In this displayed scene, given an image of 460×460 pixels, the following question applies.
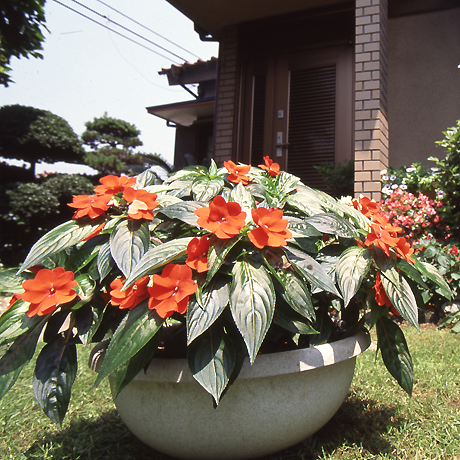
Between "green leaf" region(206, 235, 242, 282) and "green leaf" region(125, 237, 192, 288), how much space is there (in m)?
0.07

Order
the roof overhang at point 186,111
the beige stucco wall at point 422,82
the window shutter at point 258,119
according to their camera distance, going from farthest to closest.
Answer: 1. the roof overhang at point 186,111
2. the window shutter at point 258,119
3. the beige stucco wall at point 422,82

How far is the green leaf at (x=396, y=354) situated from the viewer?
1.01 meters

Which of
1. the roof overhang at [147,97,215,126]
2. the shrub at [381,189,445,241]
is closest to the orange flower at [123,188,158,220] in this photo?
the shrub at [381,189,445,241]

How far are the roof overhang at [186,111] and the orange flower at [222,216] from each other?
7.58 meters

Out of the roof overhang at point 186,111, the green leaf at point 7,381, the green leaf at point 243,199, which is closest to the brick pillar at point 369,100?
the green leaf at point 243,199

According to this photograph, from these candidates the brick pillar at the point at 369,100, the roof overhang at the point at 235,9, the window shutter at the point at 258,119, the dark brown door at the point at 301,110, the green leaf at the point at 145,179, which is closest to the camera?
the green leaf at the point at 145,179

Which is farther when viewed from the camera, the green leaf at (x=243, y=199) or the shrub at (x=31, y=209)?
the shrub at (x=31, y=209)

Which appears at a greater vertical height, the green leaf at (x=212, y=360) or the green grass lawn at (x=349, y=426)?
the green leaf at (x=212, y=360)

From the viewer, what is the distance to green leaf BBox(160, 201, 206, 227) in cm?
91

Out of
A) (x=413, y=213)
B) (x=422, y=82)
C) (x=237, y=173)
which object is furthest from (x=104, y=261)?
(x=422, y=82)

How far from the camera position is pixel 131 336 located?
80 centimetres

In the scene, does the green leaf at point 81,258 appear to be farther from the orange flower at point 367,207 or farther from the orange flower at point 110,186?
the orange flower at point 367,207

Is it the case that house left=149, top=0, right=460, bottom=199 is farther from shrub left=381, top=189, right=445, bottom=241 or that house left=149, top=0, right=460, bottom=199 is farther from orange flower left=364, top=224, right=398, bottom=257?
orange flower left=364, top=224, right=398, bottom=257

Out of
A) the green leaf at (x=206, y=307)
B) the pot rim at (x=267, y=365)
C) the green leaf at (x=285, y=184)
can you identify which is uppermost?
the green leaf at (x=285, y=184)
